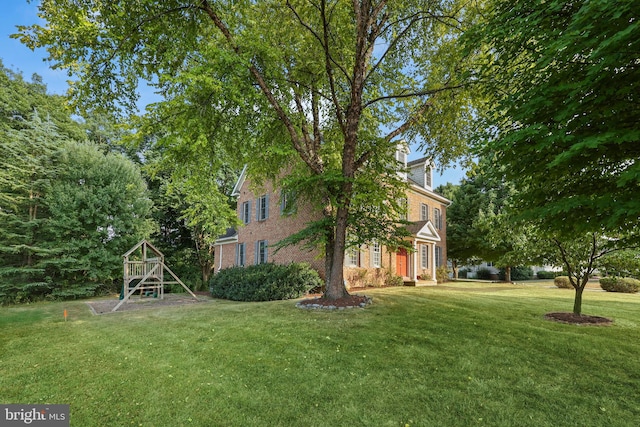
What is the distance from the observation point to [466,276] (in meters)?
36.4

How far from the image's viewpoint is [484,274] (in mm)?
33750

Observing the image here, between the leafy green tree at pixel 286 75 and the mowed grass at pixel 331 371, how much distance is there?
4304 mm

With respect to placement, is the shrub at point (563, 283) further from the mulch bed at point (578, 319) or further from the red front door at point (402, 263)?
the mulch bed at point (578, 319)

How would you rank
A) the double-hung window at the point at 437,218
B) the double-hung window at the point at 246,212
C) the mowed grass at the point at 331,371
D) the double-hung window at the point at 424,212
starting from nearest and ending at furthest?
1. the mowed grass at the point at 331,371
2. the double-hung window at the point at 246,212
3. the double-hung window at the point at 424,212
4. the double-hung window at the point at 437,218

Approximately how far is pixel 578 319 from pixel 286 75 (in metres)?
11.7

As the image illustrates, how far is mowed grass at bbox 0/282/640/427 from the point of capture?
11.3 ft

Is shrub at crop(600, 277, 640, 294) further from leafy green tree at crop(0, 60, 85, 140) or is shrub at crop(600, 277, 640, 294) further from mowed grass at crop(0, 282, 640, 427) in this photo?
leafy green tree at crop(0, 60, 85, 140)

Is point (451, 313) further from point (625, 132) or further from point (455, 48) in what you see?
point (455, 48)

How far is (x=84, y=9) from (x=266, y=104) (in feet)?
17.3

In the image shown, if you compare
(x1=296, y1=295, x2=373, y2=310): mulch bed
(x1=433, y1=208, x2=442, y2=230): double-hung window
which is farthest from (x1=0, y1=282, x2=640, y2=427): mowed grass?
(x1=433, y1=208, x2=442, y2=230): double-hung window

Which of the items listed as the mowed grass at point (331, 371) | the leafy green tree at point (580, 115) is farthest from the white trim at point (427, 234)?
the leafy green tree at point (580, 115)

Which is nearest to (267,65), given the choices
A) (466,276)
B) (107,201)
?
(107,201)

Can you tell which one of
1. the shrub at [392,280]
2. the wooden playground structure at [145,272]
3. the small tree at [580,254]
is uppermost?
the small tree at [580,254]

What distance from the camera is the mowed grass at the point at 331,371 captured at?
3453 millimetres
